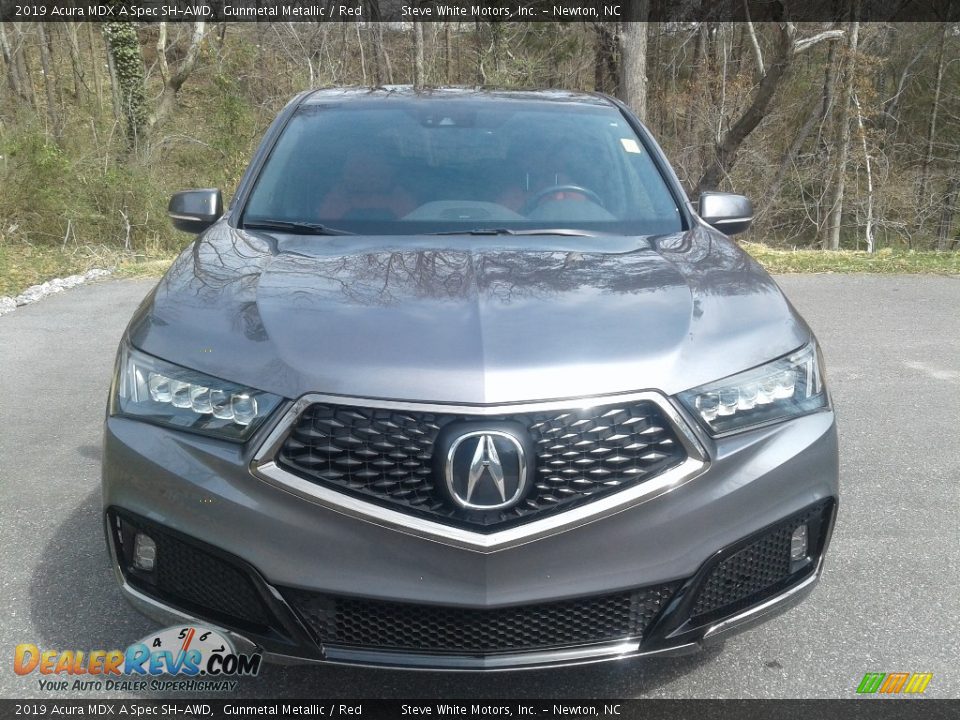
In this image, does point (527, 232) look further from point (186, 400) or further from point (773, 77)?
point (773, 77)

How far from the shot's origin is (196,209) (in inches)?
128

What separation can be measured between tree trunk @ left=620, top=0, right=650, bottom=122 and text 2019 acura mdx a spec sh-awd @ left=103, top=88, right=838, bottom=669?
13156 mm

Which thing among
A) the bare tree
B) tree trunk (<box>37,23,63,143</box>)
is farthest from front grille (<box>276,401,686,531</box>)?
the bare tree

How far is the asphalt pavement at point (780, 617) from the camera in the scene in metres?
2.32

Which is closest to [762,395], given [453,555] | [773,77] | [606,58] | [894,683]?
[453,555]

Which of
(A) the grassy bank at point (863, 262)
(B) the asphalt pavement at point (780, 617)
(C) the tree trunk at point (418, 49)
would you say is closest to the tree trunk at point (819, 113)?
(C) the tree trunk at point (418, 49)

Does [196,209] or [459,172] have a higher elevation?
[459,172]

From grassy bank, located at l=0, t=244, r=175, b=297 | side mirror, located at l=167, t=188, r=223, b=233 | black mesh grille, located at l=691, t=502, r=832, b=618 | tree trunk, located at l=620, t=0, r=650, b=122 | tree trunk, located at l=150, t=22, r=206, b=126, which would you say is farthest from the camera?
tree trunk, located at l=150, t=22, r=206, b=126

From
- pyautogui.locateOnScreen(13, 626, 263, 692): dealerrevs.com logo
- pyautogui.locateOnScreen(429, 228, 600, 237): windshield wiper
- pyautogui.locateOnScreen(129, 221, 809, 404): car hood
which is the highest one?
pyautogui.locateOnScreen(429, 228, 600, 237): windshield wiper

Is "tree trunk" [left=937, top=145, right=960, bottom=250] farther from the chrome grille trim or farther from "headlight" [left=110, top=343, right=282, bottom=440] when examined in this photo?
"headlight" [left=110, top=343, right=282, bottom=440]

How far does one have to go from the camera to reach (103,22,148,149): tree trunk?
15258 mm

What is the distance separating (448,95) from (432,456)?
7.51 feet

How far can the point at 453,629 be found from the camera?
6.15ft

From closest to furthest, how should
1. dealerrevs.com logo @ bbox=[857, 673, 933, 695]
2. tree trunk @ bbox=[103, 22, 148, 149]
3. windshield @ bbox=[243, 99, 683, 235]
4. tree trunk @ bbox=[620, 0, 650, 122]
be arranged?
dealerrevs.com logo @ bbox=[857, 673, 933, 695] < windshield @ bbox=[243, 99, 683, 235] < tree trunk @ bbox=[620, 0, 650, 122] < tree trunk @ bbox=[103, 22, 148, 149]
